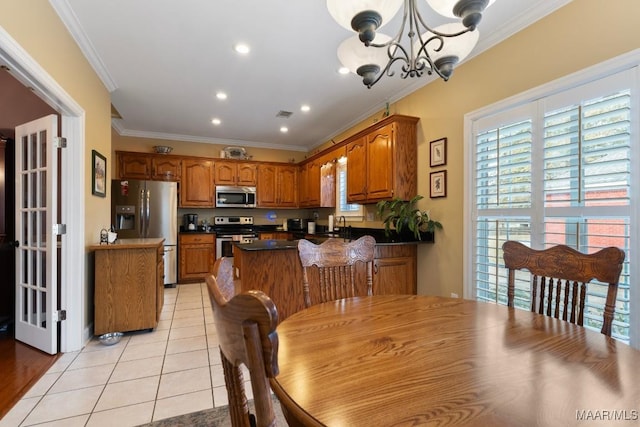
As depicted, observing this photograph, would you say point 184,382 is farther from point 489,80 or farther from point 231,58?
point 489,80

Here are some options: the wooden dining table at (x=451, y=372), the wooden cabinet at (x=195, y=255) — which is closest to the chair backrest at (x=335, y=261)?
the wooden dining table at (x=451, y=372)

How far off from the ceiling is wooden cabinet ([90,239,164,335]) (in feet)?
5.87

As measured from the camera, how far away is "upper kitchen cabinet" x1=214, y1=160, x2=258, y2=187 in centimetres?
566

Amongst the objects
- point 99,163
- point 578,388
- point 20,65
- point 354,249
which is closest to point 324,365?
point 578,388

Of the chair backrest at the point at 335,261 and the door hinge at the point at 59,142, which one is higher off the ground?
the door hinge at the point at 59,142

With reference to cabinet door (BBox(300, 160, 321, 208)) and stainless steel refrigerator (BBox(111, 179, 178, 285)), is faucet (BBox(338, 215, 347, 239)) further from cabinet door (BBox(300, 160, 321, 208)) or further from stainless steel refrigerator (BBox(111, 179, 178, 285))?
stainless steel refrigerator (BBox(111, 179, 178, 285))

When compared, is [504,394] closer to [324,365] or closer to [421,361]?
[421,361]

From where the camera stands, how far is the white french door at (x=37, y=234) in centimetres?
243

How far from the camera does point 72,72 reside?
2426mm

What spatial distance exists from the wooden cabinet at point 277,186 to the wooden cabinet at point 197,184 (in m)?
0.92

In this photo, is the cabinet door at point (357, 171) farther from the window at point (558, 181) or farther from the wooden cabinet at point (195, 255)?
the wooden cabinet at point (195, 255)

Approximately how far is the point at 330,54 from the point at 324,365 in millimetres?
2730

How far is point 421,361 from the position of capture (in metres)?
0.85

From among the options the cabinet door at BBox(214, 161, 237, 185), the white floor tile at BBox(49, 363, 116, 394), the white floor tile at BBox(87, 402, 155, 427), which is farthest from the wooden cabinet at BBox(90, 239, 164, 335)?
the cabinet door at BBox(214, 161, 237, 185)
